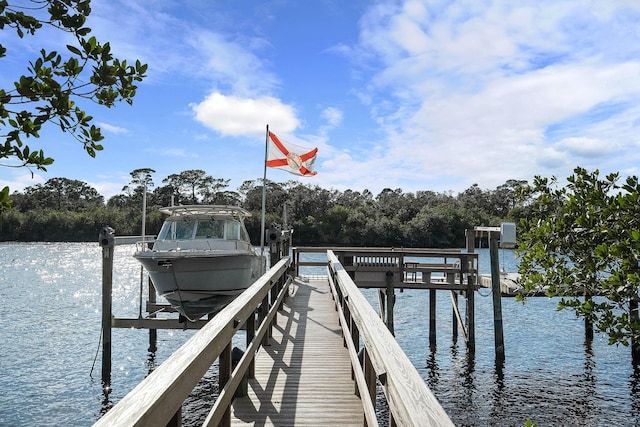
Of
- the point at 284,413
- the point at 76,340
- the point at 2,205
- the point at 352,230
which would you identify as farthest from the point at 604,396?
the point at 352,230

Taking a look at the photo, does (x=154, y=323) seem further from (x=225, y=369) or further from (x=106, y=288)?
(x=225, y=369)

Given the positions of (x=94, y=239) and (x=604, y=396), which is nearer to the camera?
(x=604, y=396)

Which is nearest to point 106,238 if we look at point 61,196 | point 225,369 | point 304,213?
point 225,369

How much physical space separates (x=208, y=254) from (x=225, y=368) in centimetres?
847

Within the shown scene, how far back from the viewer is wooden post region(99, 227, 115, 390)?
11625 millimetres

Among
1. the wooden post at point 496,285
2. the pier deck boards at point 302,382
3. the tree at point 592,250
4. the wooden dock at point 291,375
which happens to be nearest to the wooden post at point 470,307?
the wooden post at point 496,285

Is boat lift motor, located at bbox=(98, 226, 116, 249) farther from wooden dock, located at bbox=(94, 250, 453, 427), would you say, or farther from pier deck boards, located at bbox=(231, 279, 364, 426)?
pier deck boards, located at bbox=(231, 279, 364, 426)

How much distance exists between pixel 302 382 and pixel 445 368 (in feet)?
35.8

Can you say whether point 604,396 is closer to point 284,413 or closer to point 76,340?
point 284,413

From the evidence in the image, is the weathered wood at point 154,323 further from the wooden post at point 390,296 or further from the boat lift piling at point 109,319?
the wooden post at point 390,296

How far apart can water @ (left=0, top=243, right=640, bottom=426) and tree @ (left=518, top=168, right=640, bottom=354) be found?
6.27 metres

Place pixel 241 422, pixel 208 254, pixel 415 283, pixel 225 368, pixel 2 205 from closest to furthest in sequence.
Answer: pixel 2 205
pixel 225 368
pixel 241 422
pixel 208 254
pixel 415 283

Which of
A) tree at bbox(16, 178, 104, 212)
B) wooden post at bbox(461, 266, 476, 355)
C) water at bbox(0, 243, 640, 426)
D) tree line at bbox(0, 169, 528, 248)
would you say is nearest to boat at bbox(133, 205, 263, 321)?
water at bbox(0, 243, 640, 426)

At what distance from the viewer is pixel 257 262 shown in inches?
538
